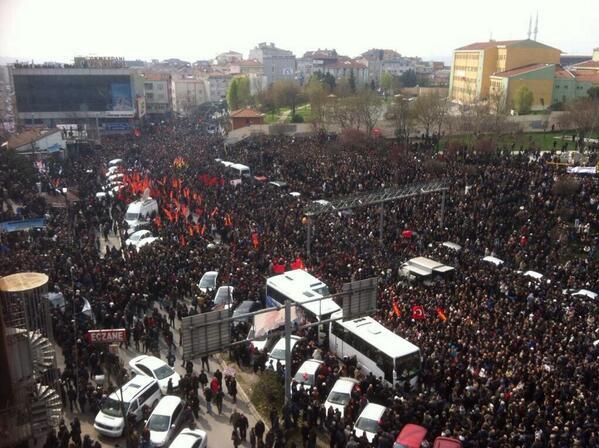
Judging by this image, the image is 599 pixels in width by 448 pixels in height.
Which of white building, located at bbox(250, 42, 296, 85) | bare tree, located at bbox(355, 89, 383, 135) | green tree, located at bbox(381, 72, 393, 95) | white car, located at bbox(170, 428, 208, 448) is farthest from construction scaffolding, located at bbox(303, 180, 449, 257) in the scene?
white building, located at bbox(250, 42, 296, 85)

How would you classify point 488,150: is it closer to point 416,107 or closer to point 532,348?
point 416,107

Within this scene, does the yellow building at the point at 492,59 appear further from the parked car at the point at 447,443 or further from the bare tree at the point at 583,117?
the parked car at the point at 447,443

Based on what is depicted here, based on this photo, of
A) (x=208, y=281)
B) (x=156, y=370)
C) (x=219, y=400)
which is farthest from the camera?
(x=208, y=281)

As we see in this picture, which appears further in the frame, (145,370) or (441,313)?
(441,313)

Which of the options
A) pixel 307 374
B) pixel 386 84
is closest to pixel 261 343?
pixel 307 374

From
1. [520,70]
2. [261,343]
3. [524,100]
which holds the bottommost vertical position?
[261,343]

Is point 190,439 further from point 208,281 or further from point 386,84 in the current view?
point 386,84

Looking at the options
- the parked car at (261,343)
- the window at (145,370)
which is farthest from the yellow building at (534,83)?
the window at (145,370)
